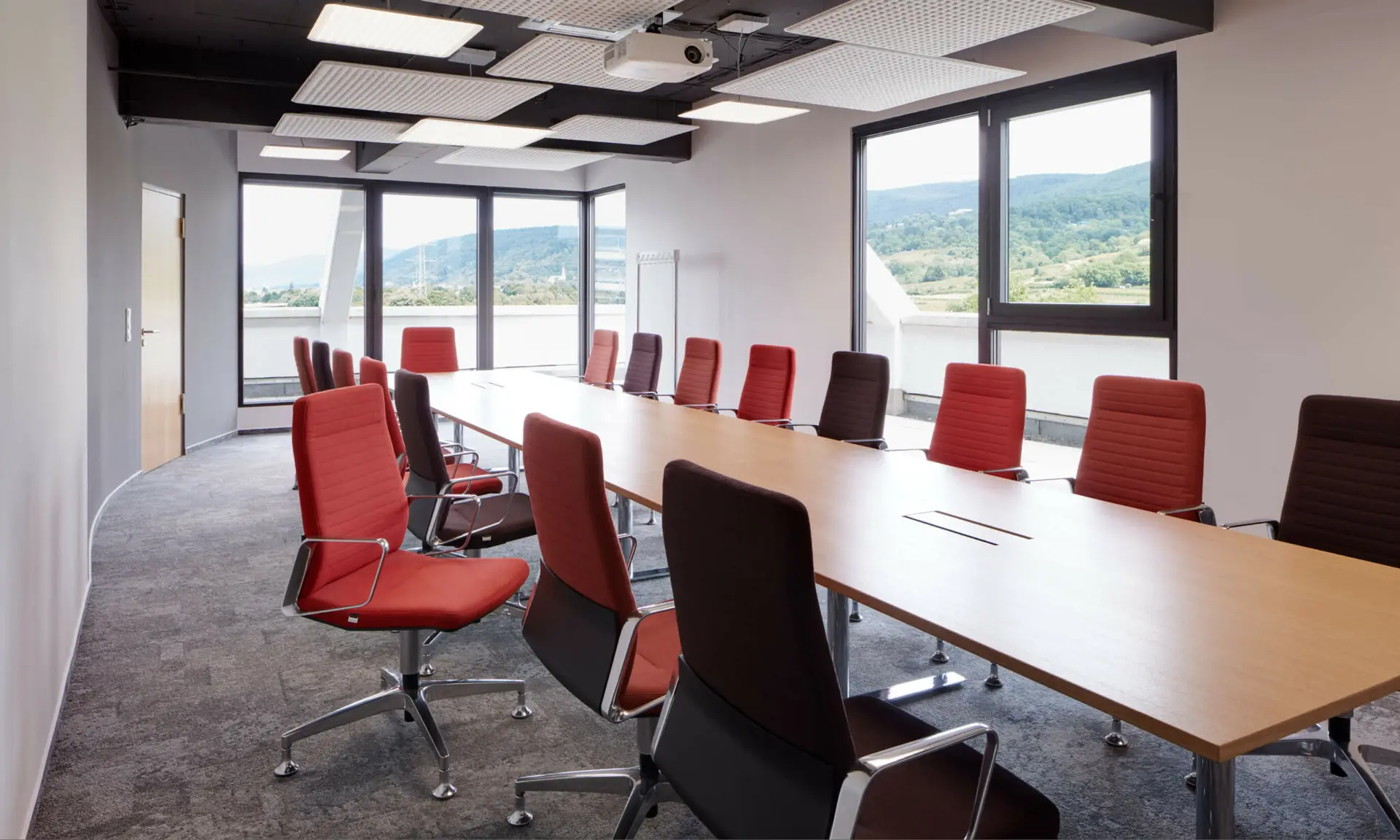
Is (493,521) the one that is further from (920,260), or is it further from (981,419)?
(920,260)

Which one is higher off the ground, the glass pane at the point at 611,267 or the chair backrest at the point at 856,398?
the glass pane at the point at 611,267

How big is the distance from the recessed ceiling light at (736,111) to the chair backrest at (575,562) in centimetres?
438

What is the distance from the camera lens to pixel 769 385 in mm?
5965

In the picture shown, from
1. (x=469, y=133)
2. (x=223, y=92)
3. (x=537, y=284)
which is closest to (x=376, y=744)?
(x=469, y=133)

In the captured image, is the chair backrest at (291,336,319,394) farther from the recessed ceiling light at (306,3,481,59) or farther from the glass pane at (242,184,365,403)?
the glass pane at (242,184,365,403)

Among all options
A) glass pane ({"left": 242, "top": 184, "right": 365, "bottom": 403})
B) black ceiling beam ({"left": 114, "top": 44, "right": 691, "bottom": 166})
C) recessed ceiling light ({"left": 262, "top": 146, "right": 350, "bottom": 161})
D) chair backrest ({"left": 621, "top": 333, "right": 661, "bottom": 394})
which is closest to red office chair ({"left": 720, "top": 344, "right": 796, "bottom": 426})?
chair backrest ({"left": 621, "top": 333, "right": 661, "bottom": 394})

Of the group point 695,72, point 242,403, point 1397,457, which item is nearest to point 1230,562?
point 1397,457

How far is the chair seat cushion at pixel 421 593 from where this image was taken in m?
2.75

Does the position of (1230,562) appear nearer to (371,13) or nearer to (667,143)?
(371,13)

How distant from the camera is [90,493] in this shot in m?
5.84

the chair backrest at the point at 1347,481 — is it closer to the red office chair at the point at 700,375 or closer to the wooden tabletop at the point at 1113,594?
→ the wooden tabletop at the point at 1113,594

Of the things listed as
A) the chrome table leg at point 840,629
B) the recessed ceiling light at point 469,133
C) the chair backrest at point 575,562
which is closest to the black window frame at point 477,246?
the recessed ceiling light at point 469,133

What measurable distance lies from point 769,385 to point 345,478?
3.34 meters

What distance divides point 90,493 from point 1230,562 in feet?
19.6
